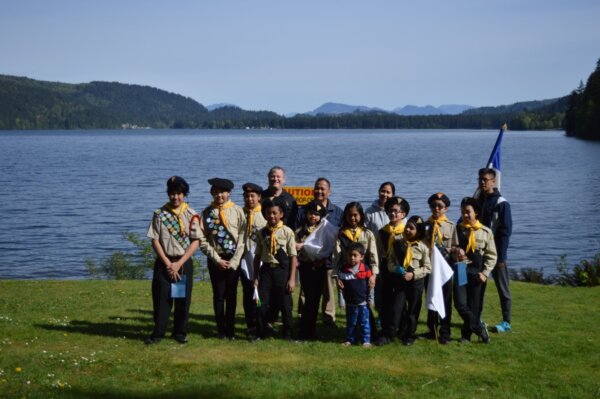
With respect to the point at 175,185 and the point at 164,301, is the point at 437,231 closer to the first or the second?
the point at 175,185

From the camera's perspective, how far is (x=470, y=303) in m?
9.59

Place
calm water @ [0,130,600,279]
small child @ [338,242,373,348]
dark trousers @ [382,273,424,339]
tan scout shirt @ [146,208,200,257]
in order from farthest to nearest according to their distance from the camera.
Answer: calm water @ [0,130,600,279] → dark trousers @ [382,273,424,339] → small child @ [338,242,373,348] → tan scout shirt @ [146,208,200,257]

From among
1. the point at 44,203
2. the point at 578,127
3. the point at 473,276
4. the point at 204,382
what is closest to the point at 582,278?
the point at 473,276

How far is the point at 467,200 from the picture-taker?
31.0 ft

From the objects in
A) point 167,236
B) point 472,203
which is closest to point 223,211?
point 167,236

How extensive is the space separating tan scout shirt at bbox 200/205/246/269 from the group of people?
0.01 m

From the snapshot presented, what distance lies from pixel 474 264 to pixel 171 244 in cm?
392

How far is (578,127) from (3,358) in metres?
112

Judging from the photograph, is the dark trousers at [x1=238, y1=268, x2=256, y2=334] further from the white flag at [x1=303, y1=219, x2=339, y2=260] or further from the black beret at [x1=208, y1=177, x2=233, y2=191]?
the black beret at [x1=208, y1=177, x2=233, y2=191]

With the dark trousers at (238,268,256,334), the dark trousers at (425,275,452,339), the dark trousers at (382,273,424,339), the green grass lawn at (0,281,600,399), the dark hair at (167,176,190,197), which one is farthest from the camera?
the dark trousers at (238,268,256,334)

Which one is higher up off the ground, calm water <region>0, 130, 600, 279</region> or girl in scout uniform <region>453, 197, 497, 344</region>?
girl in scout uniform <region>453, 197, 497, 344</region>

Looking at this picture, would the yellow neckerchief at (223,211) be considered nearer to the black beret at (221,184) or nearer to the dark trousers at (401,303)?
the black beret at (221,184)

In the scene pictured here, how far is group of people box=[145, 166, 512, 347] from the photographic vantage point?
9.16 meters

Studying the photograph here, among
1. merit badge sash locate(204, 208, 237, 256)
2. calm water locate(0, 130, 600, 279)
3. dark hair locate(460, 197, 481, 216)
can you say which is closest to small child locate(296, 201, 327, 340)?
merit badge sash locate(204, 208, 237, 256)
